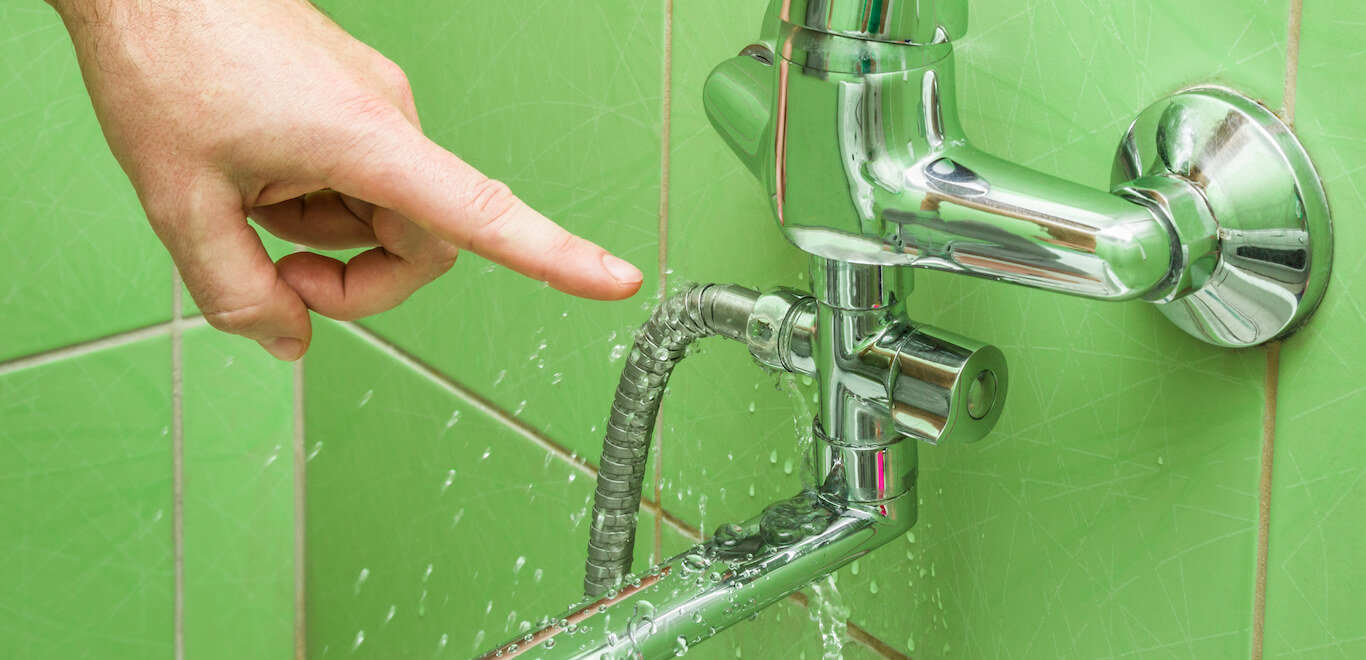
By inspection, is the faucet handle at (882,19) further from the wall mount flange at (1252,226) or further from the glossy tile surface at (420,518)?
the glossy tile surface at (420,518)

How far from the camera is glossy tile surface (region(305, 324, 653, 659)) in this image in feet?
2.17

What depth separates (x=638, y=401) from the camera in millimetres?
459

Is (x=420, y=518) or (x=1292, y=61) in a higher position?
(x=1292, y=61)

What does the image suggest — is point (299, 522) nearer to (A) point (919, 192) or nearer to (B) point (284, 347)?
(B) point (284, 347)

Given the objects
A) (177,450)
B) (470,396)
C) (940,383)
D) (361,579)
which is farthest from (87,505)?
(940,383)

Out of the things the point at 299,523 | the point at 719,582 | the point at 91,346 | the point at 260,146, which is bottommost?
the point at 299,523

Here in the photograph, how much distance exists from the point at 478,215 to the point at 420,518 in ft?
1.45

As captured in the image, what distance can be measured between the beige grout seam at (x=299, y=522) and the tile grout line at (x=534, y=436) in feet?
0.36

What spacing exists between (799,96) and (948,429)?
0.10 m

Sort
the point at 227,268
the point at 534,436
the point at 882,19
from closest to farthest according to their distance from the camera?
the point at 882,19
the point at 227,268
the point at 534,436

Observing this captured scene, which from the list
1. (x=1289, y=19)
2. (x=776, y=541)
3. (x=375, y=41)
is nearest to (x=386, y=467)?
(x=375, y=41)

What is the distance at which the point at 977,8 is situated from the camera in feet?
1.30

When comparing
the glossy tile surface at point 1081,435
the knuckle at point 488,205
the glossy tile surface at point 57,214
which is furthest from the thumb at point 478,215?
the glossy tile surface at point 57,214

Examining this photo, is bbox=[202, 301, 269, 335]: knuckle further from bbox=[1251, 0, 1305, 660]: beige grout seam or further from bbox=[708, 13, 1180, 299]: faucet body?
bbox=[1251, 0, 1305, 660]: beige grout seam
